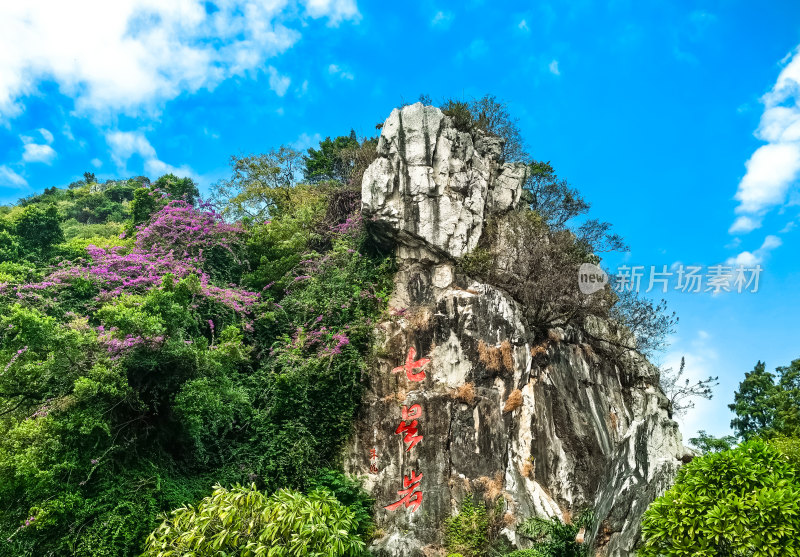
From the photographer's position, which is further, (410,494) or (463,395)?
(463,395)

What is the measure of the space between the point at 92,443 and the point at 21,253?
8910mm

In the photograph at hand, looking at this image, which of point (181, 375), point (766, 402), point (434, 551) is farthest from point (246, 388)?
point (766, 402)

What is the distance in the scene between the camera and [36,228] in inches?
556

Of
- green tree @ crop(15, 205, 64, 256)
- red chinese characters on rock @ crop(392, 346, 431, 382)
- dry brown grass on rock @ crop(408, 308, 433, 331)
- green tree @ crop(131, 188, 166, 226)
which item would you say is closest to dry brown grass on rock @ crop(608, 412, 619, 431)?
red chinese characters on rock @ crop(392, 346, 431, 382)

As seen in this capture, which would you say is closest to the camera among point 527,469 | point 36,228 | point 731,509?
point 731,509

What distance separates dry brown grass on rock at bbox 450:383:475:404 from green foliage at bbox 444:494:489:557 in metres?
1.63

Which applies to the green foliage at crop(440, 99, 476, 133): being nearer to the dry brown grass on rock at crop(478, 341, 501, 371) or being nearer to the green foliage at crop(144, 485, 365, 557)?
the dry brown grass on rock at crop(478, 341, 501, 371)

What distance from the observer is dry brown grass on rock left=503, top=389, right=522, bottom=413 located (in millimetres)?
9250

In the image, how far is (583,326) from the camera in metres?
11.6

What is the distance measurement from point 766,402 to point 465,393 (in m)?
13.4

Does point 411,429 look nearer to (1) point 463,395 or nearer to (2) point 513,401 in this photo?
(1) point 463,395

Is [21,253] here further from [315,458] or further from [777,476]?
[777,476]

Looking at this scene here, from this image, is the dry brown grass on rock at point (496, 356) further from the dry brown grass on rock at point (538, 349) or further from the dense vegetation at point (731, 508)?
the dense vegetation at point (731, 508)

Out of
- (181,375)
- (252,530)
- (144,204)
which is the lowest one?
(252,530)
